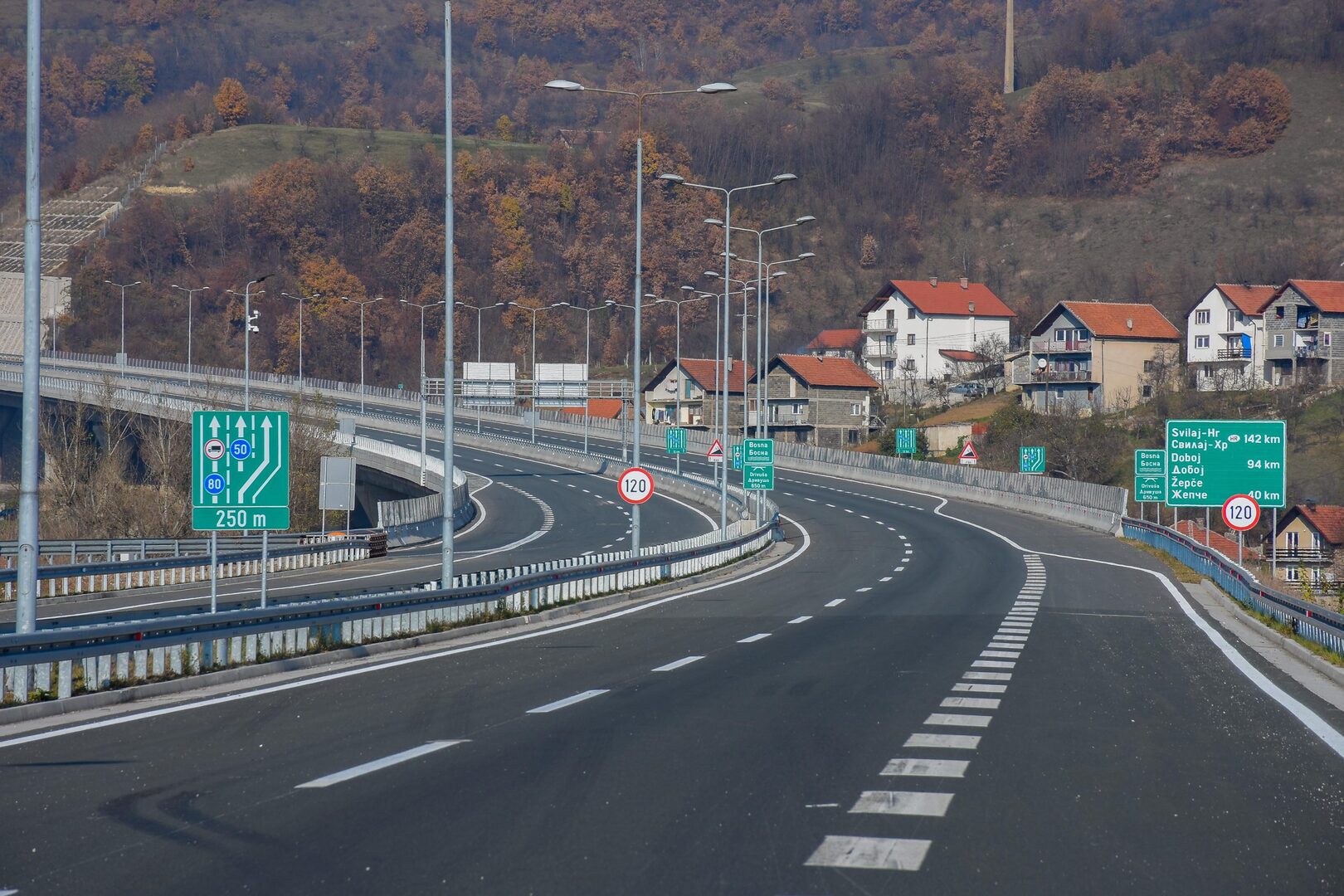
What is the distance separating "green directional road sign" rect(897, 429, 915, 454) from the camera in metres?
94.2

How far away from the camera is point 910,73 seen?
19750 centimetres

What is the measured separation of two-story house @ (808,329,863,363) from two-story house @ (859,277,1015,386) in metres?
3.73

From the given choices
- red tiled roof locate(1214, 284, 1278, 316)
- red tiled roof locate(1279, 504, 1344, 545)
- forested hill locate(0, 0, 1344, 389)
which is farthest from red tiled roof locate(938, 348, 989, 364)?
red tiled roof locate(1279, 504, 1344, 545)

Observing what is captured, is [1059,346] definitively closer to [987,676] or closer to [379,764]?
[987,676]

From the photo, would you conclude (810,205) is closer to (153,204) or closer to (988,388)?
(988,388)

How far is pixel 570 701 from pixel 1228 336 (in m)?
115

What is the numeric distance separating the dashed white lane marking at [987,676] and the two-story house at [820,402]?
102370 mm

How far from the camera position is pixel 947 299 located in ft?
449

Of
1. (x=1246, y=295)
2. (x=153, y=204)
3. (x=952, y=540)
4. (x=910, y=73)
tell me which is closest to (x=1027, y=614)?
(x=952, y=540)

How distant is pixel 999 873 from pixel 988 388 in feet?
404

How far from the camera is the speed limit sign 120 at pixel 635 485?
102 feet

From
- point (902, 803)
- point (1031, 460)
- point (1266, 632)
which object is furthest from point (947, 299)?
point (902, 803)

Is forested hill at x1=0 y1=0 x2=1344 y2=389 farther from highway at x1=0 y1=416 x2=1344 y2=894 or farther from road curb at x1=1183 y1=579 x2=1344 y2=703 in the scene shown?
highway at x1=0 y1=416 x2=1344 y2=894

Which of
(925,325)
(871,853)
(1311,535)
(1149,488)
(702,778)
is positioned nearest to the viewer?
(871,853)
